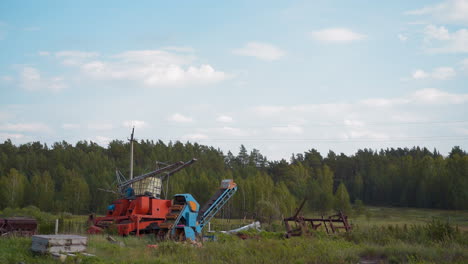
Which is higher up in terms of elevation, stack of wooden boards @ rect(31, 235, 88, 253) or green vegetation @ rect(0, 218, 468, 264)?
stack of wooden boards @ rect(31, 235, 88, 253)

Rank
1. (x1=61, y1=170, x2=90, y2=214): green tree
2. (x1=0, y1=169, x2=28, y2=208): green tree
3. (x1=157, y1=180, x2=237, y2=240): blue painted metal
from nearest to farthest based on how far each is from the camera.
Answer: (x1=157, y1=180, x2=237, y2=240): blue painted metal → (x1=0, y1=169, x2=28, y2=208): green tree → (x1=61, y1=170, x2=90, y2=214): green tree

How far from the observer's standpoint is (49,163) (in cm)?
7806

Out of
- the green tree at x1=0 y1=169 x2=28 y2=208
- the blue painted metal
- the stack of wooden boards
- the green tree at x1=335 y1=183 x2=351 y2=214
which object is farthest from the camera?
the green tree at x1=335 y1=183 x2=351 y2=214

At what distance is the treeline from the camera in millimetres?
54281

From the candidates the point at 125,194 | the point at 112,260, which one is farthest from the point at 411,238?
the point at 125,194

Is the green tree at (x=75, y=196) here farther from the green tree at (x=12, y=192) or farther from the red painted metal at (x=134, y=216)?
the red painted metal at (x=134, y=216)

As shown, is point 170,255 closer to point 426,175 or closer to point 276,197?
point 276,197

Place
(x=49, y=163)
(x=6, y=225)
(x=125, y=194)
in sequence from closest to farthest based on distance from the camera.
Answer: (x=6, y=225), (x=125, y=194), (x=49, y=163)

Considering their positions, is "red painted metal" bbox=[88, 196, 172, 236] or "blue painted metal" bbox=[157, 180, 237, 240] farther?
"blue painted metal" bbox=[157, 180, 237, 240]

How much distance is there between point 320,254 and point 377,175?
79.9 m

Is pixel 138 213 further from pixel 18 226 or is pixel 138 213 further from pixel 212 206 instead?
pixel 18 226

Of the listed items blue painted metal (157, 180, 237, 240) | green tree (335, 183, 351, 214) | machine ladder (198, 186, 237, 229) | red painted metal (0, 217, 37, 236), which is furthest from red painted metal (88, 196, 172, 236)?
green tree (335, 183, 351, 214)

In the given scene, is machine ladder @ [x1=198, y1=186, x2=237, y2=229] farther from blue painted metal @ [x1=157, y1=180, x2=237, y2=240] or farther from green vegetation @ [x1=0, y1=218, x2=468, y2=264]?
green vegetation @ [x1=0, y1=218, x2=468, y2=264]

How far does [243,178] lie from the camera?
262ft
